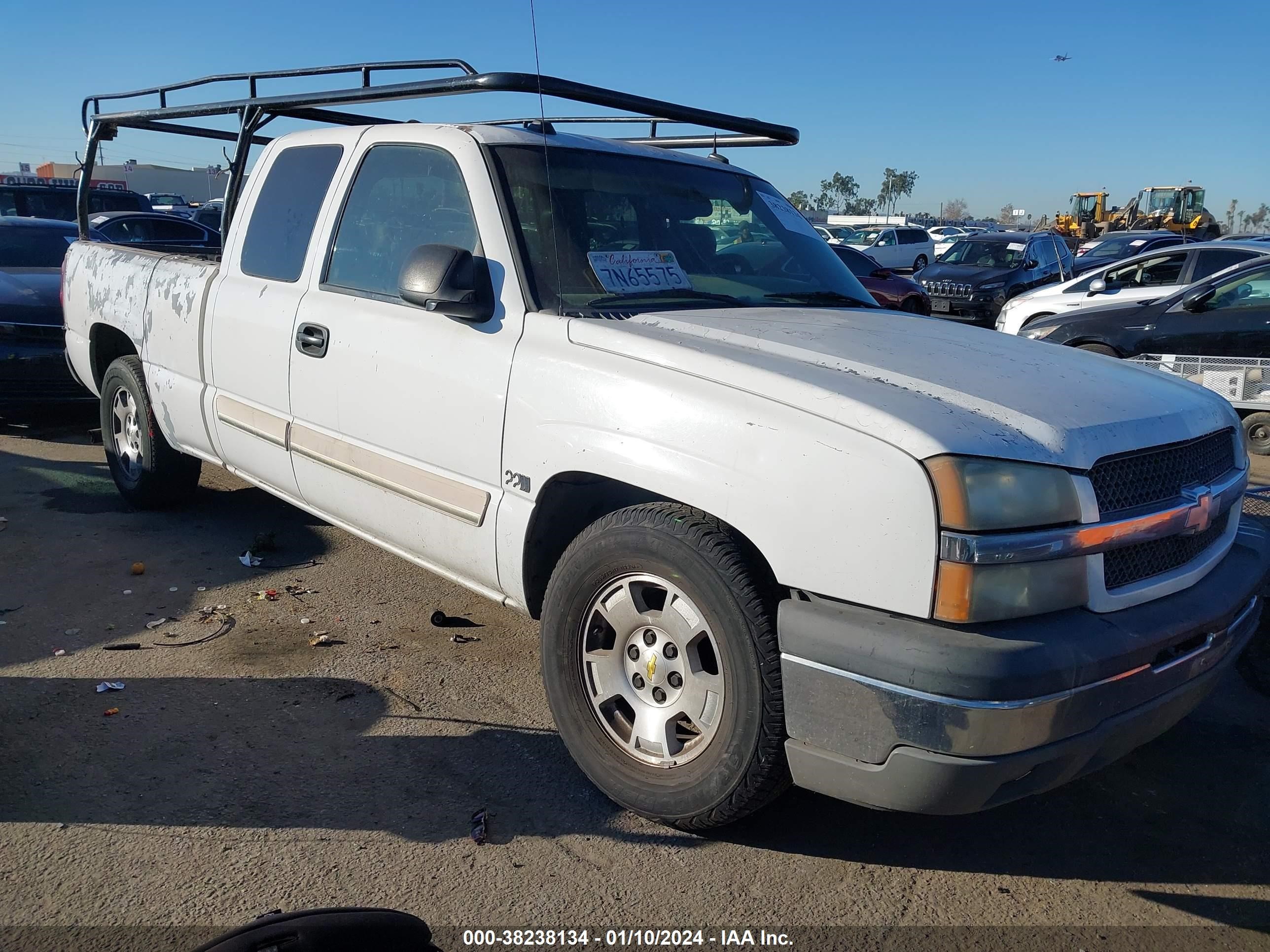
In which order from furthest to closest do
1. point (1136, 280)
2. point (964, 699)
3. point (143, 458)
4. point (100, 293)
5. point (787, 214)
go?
point (1136, 280)
point (100, 293)
point (143, 458)
point (787, 214)
point (964, 699)

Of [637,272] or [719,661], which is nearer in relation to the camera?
[719,661]

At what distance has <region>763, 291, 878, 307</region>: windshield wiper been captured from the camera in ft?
12.8

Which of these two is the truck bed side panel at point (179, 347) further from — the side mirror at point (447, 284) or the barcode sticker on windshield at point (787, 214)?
the barcode sticker on windshield at point (787, 214)

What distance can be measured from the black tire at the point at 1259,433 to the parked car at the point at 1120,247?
12.7 m

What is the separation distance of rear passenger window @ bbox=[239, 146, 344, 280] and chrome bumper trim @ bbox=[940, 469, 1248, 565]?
3033 mm

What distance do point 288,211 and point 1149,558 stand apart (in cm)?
358

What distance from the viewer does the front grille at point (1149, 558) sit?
2.55m

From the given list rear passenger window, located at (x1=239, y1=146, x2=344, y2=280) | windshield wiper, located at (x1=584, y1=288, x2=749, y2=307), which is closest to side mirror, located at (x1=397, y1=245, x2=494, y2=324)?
windshield wiper, located at (x1=584, y1=288, x2=749, y2=307)

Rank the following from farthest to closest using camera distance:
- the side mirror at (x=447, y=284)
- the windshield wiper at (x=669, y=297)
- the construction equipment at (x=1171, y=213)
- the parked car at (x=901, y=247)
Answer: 1. the construction equipment at (x=1171, y=213)
2. the parked car at (x=901, y=247)
3. the windshield wiper at (x=669, y=297)
4. the side mirror at (x=447, y=284)

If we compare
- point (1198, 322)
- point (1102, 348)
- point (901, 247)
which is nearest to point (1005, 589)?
point (1198, 322)

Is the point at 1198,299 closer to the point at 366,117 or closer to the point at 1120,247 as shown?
the point at 366,117

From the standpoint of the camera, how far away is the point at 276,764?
129 inches

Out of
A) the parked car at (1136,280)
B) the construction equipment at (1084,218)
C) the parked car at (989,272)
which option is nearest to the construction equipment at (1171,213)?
the construction equipment at (1084,218)

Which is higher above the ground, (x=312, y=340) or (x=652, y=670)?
(x=312, y=340)
